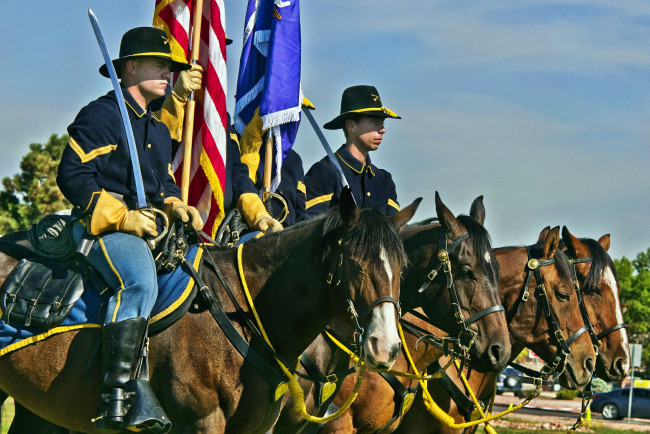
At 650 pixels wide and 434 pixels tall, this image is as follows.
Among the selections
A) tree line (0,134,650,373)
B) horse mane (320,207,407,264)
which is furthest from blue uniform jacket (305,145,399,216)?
tree line (0,134,650,373)

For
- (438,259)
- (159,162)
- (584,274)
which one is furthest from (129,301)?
(584,274)

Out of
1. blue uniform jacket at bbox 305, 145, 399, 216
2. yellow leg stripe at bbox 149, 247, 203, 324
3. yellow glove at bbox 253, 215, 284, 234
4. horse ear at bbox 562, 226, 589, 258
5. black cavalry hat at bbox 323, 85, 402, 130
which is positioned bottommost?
yellow leg stripe at bbox 149, 247, 203, 324

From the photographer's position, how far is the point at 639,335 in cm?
7419

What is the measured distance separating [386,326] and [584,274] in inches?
185

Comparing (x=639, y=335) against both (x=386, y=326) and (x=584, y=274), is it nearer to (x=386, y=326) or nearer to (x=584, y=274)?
(x=584, y=274)

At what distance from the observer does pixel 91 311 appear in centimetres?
684

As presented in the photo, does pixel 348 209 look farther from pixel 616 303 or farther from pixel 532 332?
pixel 616 303

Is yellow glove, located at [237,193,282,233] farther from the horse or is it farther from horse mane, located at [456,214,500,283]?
the horse

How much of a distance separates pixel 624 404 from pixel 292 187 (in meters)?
32.9

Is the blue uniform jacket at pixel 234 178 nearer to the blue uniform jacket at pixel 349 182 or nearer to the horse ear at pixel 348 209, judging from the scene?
the blue uniform jacket at pixel 349 182

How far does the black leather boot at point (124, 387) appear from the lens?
247 inches

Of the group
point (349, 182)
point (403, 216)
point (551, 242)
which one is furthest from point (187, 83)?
point (551, 242)

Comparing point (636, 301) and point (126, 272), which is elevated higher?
point (126, 272)

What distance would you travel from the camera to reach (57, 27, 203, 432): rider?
6363 millimetres
